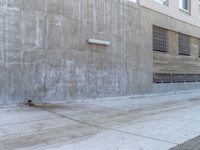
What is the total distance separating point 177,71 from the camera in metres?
18.7

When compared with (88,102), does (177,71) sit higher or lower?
higher

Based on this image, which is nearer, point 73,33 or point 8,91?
point 8,91

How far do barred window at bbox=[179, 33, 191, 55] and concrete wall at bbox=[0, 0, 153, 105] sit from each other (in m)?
4.95

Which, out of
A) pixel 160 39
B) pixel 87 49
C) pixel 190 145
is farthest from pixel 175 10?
pixel 190 145

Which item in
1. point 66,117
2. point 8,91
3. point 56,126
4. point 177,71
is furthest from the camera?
point 177,71

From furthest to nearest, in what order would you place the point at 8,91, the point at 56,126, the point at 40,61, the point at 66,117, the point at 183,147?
1. the point at 40,61
2. the point at 8,91
3. the point at 66,117
4. the point at 56,126
5. the point at 183,147

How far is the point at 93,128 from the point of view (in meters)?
6.95

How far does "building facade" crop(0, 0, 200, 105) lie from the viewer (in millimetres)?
9883

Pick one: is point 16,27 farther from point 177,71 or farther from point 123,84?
point 177,71

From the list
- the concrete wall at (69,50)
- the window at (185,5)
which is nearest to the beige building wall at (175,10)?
the window at (185,5)

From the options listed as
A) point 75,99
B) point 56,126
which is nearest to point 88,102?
point 75,99

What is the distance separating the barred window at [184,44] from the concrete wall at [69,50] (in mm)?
4949

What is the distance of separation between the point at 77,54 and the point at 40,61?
5.79 feet

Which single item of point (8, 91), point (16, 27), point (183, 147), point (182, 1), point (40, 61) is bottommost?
point (183, 147)
